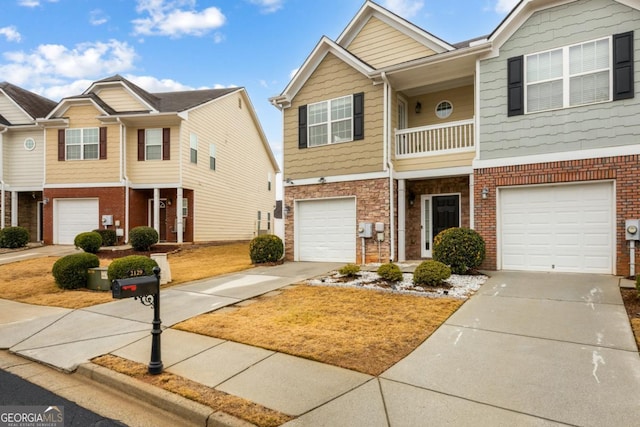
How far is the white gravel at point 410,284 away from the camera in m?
7.18

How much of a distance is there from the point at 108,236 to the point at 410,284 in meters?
14.2

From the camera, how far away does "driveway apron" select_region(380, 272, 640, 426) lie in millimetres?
3053

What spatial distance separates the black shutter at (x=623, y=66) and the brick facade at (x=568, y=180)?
4.91 ft

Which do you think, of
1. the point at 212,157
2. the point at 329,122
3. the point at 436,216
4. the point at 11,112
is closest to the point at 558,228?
the point at 436,216

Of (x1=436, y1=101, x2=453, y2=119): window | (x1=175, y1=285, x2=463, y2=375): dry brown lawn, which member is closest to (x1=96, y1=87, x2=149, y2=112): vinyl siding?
(x1=436, y1=101, x2=453, y2=119): window

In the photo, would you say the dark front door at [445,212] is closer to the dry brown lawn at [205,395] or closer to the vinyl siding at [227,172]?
the dry brown lawn at [205,395]

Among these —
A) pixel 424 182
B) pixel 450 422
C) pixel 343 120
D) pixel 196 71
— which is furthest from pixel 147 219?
pixel 450 422

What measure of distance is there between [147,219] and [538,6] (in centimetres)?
1803

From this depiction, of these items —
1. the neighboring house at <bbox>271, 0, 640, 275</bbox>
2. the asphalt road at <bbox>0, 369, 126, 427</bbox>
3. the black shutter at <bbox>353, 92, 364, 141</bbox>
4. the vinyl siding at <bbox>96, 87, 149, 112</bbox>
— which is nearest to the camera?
the asphalt road at <bbox>0, 369, 126, 427</bbox>

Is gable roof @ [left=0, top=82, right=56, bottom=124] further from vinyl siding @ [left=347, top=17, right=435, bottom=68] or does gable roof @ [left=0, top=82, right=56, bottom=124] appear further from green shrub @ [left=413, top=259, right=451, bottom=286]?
green shrub @ [left=413, top=259, right=451, bottom=286]

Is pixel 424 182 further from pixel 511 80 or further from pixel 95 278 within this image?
pixel 95 278

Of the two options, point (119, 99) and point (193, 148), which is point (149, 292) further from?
point (119, 99)

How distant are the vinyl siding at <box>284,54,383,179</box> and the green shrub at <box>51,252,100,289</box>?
6874 mm

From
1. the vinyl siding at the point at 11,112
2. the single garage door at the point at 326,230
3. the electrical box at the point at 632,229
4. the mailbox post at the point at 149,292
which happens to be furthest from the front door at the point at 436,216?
the vinyl siding at the point at 11,112
